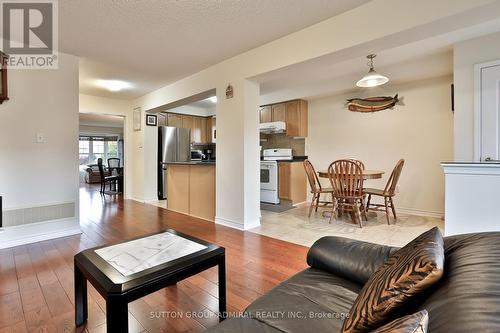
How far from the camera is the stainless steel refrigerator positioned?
18.8 feet

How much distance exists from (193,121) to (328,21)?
470 centimetres

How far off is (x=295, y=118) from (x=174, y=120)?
9.85 ft

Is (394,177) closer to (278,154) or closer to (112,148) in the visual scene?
(278,154)

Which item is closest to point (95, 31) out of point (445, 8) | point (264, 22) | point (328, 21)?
point (264, 22)

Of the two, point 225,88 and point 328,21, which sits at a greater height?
point 328,21

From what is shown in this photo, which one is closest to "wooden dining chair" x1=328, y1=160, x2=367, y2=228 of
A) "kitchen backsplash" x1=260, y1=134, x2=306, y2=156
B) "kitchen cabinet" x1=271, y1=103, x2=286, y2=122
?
"kitchen backsplash" x1=260, y1=134, x2=306, y2=156

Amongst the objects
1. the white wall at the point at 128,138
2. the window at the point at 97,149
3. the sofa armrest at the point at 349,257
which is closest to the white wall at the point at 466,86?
the sofa armrest at the point at 349,257

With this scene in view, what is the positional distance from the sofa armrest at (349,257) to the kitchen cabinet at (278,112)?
4279 mm

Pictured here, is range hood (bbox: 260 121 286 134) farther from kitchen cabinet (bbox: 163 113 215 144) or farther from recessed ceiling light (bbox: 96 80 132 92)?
recessed ceiling light (bbox: 96 80 132 92)

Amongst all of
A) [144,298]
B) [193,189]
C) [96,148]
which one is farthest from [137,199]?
[96,148]

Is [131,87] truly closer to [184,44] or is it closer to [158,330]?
[184,44]

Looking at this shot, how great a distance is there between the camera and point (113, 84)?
4523mm

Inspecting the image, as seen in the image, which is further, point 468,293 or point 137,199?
point 137,199

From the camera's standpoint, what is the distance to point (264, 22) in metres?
2.51
